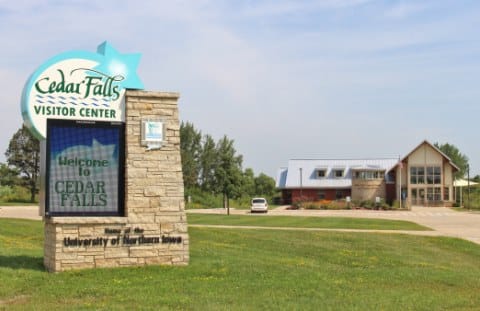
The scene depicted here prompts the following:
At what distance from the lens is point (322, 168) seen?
79.2 meters

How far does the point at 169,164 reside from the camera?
14.5 meters

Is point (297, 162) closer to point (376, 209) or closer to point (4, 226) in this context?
point (376, 209)

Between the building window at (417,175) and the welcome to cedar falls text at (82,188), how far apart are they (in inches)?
2483

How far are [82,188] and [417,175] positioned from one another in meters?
63.8

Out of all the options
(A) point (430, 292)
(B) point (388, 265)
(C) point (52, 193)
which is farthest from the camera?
(B) point (388, 265)

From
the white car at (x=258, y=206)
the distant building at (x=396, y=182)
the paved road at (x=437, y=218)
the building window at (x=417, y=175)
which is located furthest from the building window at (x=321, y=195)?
the paved road at (x=437, y=218)

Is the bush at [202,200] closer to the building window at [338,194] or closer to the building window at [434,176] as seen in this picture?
the building window at [338,194]

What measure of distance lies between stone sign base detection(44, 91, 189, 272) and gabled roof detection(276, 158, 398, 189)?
62.9m

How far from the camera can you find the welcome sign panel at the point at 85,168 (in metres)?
13.6

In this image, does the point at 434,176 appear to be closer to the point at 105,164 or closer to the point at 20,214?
the point at 20,214

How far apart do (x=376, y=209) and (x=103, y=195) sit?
174ft

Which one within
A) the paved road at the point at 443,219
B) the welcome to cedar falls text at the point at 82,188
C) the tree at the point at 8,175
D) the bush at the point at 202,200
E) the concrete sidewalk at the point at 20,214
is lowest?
the paved road at the point at 443,219

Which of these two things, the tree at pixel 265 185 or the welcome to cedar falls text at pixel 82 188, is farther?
the tree at pixel 265 185

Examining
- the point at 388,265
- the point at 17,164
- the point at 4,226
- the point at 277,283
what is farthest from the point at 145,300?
the point at 17,164
